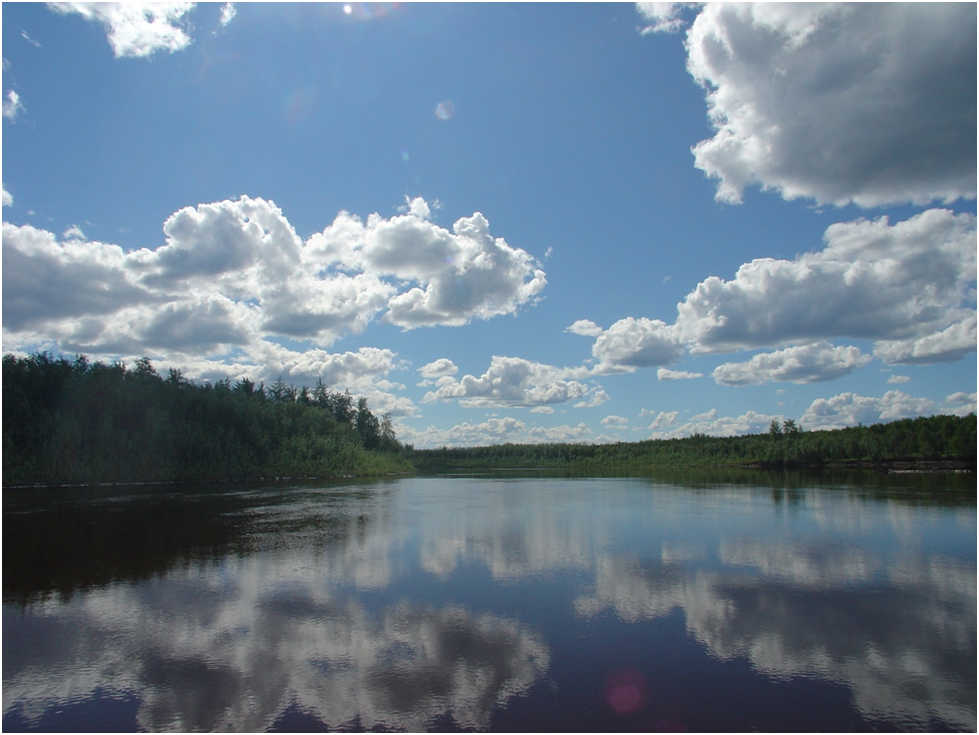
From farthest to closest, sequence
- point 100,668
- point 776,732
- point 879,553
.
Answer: point 879,553, point 100,668, point 776,732

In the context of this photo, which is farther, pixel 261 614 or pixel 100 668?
pixel 261 614

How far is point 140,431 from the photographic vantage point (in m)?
68.9

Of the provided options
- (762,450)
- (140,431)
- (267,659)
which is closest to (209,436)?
(140,431)

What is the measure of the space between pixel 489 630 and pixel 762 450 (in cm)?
13664

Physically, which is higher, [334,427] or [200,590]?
[334,427]

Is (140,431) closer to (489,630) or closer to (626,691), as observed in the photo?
(489,630)

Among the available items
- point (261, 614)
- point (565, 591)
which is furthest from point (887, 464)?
point (261, 614)

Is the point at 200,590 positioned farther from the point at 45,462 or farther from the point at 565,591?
the point at 45,462

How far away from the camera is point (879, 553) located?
21547 millimetres

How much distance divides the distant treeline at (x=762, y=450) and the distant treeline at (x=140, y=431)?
65.2 m

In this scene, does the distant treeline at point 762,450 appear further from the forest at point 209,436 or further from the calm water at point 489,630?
the calm water at point 489,630

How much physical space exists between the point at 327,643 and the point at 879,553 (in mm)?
20226

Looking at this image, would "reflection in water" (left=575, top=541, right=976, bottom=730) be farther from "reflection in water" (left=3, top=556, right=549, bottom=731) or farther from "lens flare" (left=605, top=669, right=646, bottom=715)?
"reflection in water" (left=3, top=556, right=549, bottom=731)

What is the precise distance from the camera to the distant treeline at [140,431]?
204 feet
